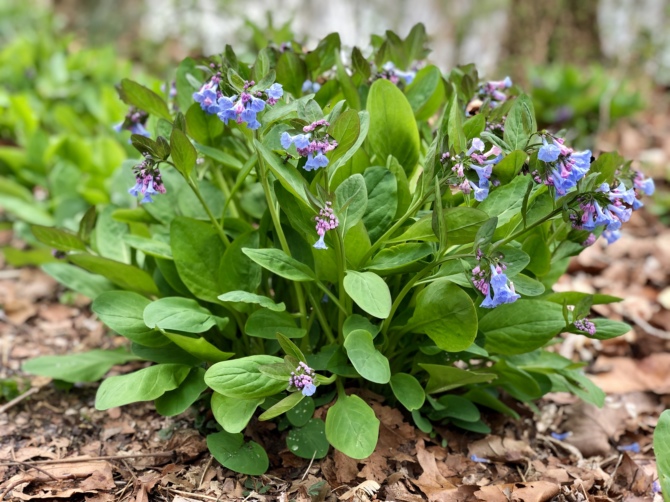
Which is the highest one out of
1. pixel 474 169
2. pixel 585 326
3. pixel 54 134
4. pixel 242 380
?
pixel 474 169

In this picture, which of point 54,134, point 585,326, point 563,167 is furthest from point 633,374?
point 54,134

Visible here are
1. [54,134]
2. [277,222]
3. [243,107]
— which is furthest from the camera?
[54,134]

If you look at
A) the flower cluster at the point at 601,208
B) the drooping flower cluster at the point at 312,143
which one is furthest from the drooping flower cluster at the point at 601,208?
the drooping flower cluster at the point at 312,143

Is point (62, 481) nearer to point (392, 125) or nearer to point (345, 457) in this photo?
point (345, 457)

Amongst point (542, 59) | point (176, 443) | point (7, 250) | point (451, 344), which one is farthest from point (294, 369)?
point (542, 59)

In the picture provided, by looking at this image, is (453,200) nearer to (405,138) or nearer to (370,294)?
(405,138)

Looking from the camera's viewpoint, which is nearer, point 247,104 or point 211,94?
point 247,104

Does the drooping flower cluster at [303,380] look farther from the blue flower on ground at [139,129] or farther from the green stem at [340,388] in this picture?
the blue flower on ground at [139,129]

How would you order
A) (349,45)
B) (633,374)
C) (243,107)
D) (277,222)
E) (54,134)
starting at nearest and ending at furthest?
(243,107) < (277,222) < (633,374) < (349,45) < (54,134)
